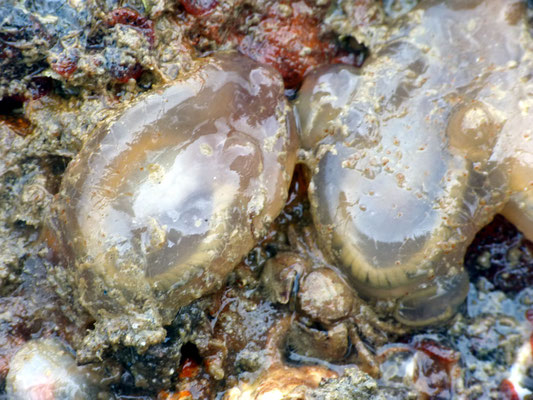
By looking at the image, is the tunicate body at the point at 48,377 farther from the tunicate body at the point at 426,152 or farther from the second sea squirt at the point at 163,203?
the tunicate body at the point at 426,152

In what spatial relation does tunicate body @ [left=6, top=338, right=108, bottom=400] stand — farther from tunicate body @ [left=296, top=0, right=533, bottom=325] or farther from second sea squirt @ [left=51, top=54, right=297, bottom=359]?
tunicate body @ [left=296, top=0, right=533, bottom=325]

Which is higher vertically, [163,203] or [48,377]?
[163,203]

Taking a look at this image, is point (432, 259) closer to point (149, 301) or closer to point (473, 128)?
point (473, 128)

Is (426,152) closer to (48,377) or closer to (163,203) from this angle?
(163,203)

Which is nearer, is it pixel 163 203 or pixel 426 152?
pixel 163 203

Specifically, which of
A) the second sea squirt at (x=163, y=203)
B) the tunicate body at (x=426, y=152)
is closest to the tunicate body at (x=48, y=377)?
the second sea squirt at (x=163, y=203)

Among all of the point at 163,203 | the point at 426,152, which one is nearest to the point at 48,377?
the point at 163,203
